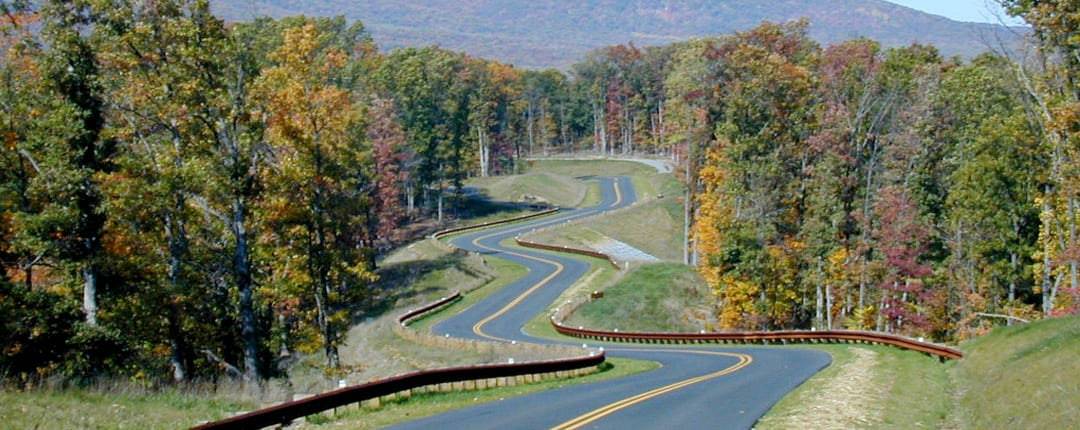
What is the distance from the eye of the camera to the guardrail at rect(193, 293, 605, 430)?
15.3 m

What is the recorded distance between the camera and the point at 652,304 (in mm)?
59781

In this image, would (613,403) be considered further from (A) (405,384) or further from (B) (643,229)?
(B) (643,229)

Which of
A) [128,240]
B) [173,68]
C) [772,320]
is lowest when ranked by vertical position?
[772,320]

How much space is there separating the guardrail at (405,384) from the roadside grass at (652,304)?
24.2 meters

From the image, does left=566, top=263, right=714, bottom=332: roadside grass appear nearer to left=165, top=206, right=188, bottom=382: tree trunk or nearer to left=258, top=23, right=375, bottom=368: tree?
left=258, top=23, right=375, bottom=368: tree

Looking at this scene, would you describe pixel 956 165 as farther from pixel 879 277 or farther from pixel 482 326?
pixel 482 326

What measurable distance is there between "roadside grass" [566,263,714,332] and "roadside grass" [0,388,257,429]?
38.9 meters

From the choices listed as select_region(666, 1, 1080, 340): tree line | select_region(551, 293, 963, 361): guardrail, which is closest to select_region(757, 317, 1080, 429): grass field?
select_region(551, 293, 963, 361): guardrail

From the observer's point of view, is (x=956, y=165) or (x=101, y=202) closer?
(x=101, y=202)

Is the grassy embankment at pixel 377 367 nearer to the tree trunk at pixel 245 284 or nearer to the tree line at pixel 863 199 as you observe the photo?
the tree trunk at pixel 245 284

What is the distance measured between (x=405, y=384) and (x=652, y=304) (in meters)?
40.9

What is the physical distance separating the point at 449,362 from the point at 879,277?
82.1ft

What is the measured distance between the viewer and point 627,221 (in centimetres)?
9488

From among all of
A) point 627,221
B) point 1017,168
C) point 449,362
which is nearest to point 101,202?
point 449,362
